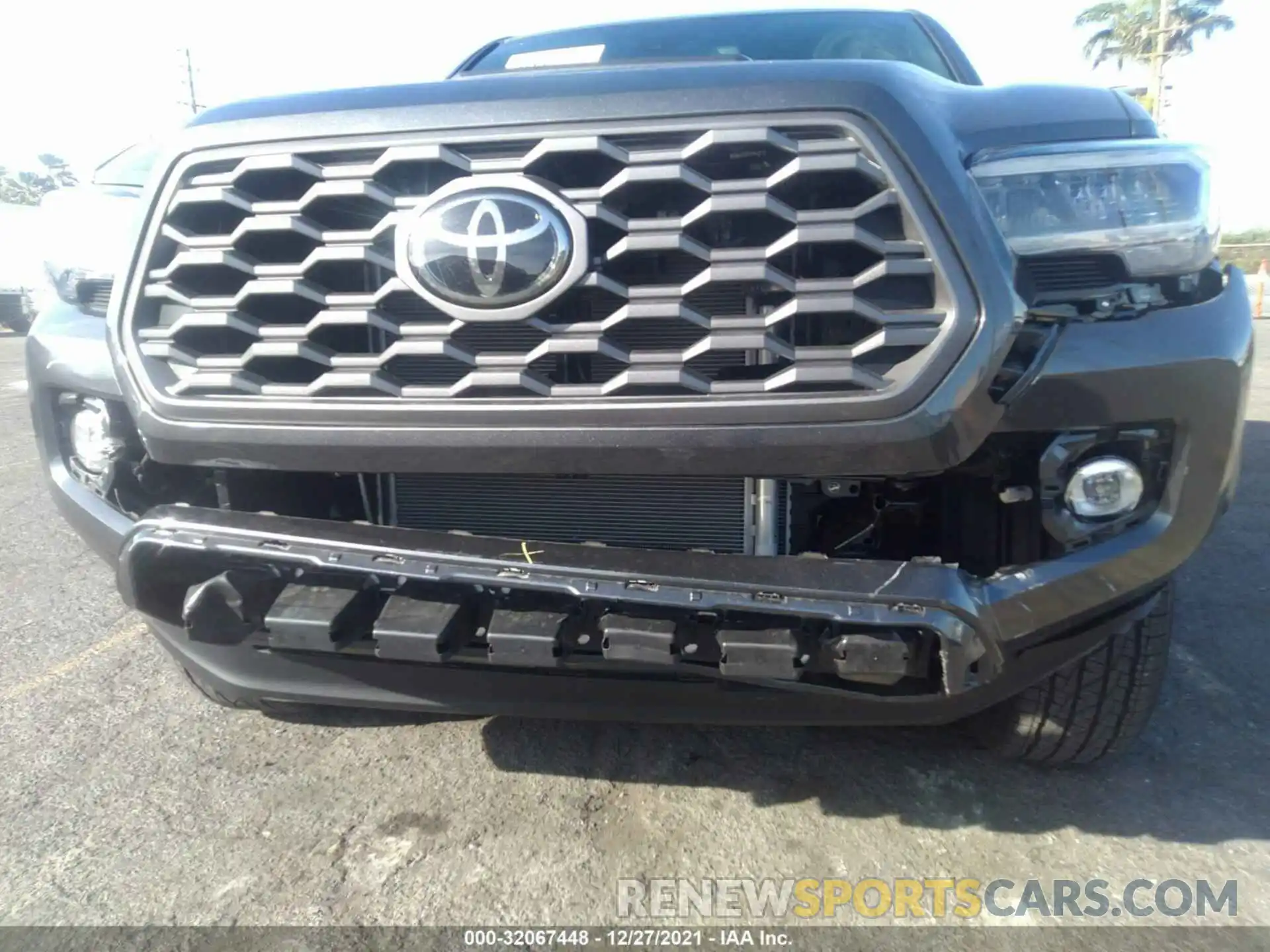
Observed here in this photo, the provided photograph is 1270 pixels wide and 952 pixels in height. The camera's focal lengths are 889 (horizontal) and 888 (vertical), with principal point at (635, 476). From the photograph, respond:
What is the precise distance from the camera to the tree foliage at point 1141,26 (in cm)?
3719

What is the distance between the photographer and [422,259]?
1.75 m

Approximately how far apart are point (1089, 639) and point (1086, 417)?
19.3 inches

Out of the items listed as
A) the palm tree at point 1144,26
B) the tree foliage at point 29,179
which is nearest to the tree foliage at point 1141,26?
the palm tree at point 1144,26

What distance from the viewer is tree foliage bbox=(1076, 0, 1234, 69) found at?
37.2 m

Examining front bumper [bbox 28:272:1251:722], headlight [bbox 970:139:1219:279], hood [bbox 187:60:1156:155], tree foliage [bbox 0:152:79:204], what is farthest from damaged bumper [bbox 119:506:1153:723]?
tree foliage [bbox 0:152:79:204]

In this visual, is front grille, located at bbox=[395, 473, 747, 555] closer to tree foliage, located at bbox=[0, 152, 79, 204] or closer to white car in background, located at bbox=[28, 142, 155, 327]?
white car in background, located at bbox=[28, 142, 155, 327]

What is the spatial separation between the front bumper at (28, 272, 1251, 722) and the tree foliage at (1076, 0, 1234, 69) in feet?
143

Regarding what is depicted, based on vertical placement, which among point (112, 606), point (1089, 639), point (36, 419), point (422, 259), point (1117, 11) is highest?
point (1117, 11)

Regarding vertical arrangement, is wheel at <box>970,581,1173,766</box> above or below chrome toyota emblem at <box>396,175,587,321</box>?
below

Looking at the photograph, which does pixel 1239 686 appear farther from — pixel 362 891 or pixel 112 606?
pixel 112 606

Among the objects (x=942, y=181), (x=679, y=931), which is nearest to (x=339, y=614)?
(x=679, y=931)

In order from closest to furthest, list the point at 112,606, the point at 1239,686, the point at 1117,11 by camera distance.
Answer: the point at 1239,686 → the point at 112,606 → the point at 1117,11

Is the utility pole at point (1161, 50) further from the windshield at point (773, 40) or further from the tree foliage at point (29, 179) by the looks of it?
the tree foliage at point (29, 179)

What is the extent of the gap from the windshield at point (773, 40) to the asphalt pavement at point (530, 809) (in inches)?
90.1
